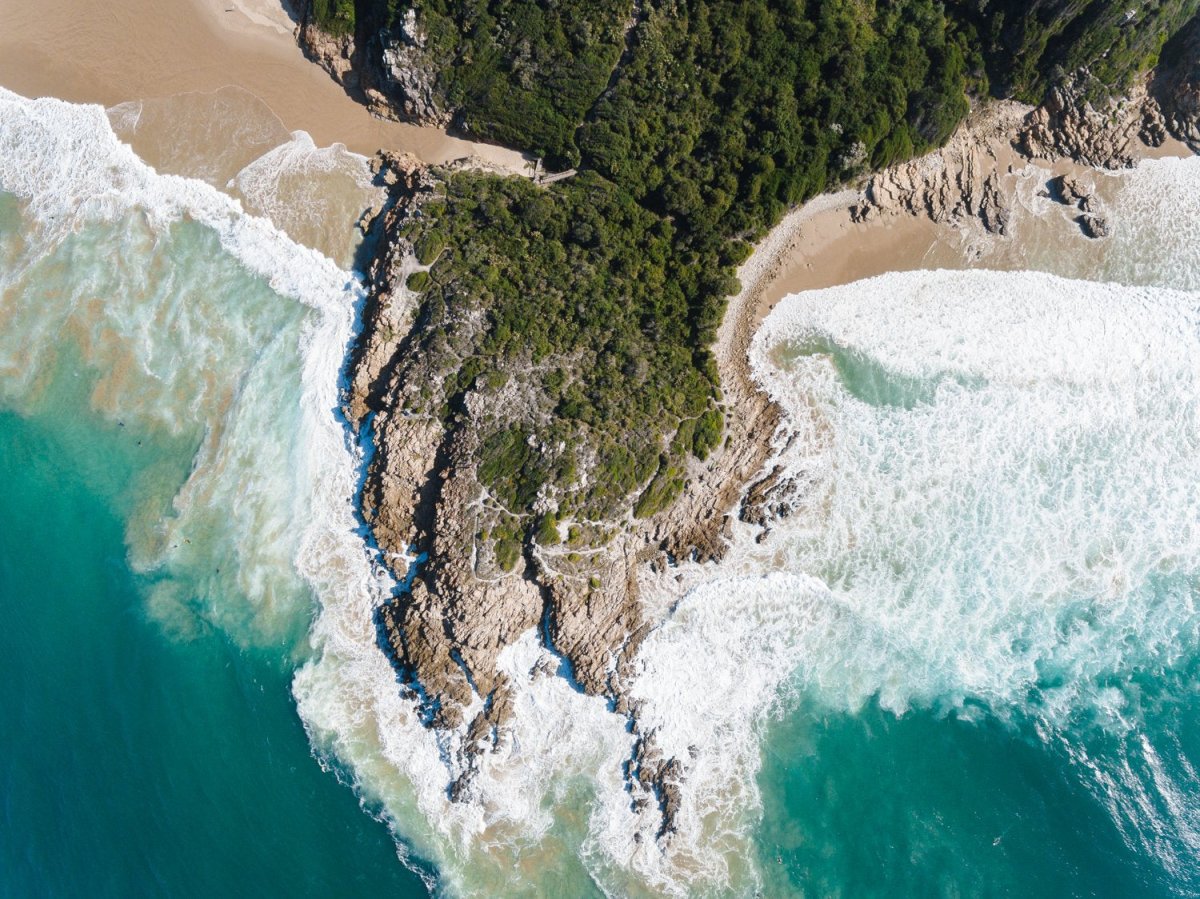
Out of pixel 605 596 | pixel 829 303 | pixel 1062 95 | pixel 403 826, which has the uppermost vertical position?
pixel 1062 95

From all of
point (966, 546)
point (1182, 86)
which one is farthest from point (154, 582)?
point (1182, 86)

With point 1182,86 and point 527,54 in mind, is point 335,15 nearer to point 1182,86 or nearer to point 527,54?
point 527,54

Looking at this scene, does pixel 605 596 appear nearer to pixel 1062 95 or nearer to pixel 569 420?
pixel 569 420

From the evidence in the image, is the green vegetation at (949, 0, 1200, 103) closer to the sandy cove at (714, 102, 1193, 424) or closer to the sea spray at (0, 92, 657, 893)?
the sandy cove at (714, 102, 1193, 424)

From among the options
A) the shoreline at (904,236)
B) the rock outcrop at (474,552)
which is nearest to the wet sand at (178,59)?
the rock outcrop at (474,552)

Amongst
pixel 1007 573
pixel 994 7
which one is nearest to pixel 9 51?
pixel 994 7
